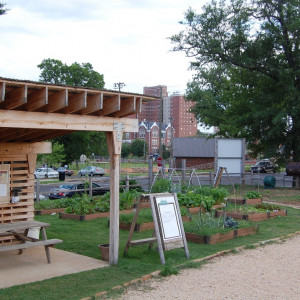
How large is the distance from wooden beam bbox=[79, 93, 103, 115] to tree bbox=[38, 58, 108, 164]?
145ft

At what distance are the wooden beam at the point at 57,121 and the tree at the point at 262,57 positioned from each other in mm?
18003

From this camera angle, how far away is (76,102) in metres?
7.07

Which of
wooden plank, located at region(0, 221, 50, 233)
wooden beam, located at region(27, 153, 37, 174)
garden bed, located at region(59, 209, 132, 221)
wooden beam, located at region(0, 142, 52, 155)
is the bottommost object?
garden bed, located at region(59, 209, 132, 221)

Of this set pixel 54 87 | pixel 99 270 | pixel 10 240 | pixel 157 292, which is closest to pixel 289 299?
pixel 157 292

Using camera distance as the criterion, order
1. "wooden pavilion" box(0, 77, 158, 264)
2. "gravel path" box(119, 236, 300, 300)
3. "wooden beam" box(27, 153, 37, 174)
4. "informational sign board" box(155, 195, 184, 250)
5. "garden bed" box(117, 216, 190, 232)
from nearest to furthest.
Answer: "gravel path" box(119, 236, 300, 300) → "wooden pavilion" box(0, 77, 158, 264) → "informational sign board" box(155, 195, 184, 250) → "wooden beam" box(27, 153, 37, 174) → "garden bed" box(117, 216, 190, 232)

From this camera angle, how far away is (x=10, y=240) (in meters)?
9.16

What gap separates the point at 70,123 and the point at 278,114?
19.1 meters

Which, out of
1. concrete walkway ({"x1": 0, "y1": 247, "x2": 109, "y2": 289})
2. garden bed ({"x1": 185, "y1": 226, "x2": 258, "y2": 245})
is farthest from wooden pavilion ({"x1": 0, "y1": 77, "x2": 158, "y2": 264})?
garden bed ({"x1": 185, "y1": 226, "x2": 258, "y2": 245})

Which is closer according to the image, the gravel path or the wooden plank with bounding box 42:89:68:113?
the gravel path

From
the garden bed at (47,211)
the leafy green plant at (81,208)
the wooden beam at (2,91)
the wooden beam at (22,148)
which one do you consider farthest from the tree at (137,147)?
the wooden beam at (2,91)

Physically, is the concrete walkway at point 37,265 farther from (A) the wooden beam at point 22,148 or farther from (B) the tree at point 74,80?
(B) the tree at point 74,80

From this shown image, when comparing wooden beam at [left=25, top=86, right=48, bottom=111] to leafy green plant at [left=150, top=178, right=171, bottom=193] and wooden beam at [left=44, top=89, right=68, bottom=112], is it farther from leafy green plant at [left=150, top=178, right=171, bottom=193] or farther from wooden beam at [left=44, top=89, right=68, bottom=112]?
leafy green plant at [left=150, top=178, right=171, bottom=193]

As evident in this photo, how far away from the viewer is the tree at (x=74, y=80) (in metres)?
Answer: 51.7

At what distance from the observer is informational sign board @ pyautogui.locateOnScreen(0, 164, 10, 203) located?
29.6 feet
